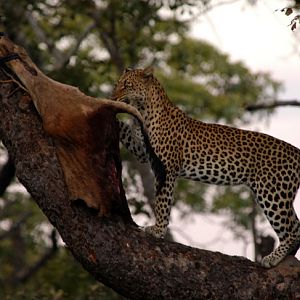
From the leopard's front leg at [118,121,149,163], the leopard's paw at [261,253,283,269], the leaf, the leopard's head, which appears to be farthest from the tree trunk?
the leaf

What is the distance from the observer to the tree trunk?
6910 mm

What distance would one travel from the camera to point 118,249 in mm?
6926

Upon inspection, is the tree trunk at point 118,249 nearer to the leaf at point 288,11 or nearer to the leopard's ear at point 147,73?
the leopard's ear at point 147,73

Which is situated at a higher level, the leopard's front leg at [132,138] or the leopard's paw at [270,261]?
the leopard's front leg at [132,138]

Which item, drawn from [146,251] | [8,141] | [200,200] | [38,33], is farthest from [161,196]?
[200,200]

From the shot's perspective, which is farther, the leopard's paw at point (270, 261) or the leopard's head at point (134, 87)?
the leopard's head at point (134, 87)

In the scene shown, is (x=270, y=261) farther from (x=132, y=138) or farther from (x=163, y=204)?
(x=132, y=138)

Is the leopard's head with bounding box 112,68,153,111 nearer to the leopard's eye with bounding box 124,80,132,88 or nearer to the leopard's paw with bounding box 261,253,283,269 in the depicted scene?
the leopard's eye with bounding box 124,80,132,88

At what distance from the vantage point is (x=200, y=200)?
74.7 ft

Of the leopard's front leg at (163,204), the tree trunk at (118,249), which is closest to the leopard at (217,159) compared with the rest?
the leopard's front leg at (163,204)

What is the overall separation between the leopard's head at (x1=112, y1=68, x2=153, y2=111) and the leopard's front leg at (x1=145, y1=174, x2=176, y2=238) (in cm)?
73

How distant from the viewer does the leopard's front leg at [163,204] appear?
7.50m

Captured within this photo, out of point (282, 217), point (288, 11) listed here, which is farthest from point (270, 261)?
point (288, 11)

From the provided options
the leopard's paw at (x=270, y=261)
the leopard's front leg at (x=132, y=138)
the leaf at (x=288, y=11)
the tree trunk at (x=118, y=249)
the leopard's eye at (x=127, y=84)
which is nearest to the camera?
the tree trunk at (x=118, y=249)
